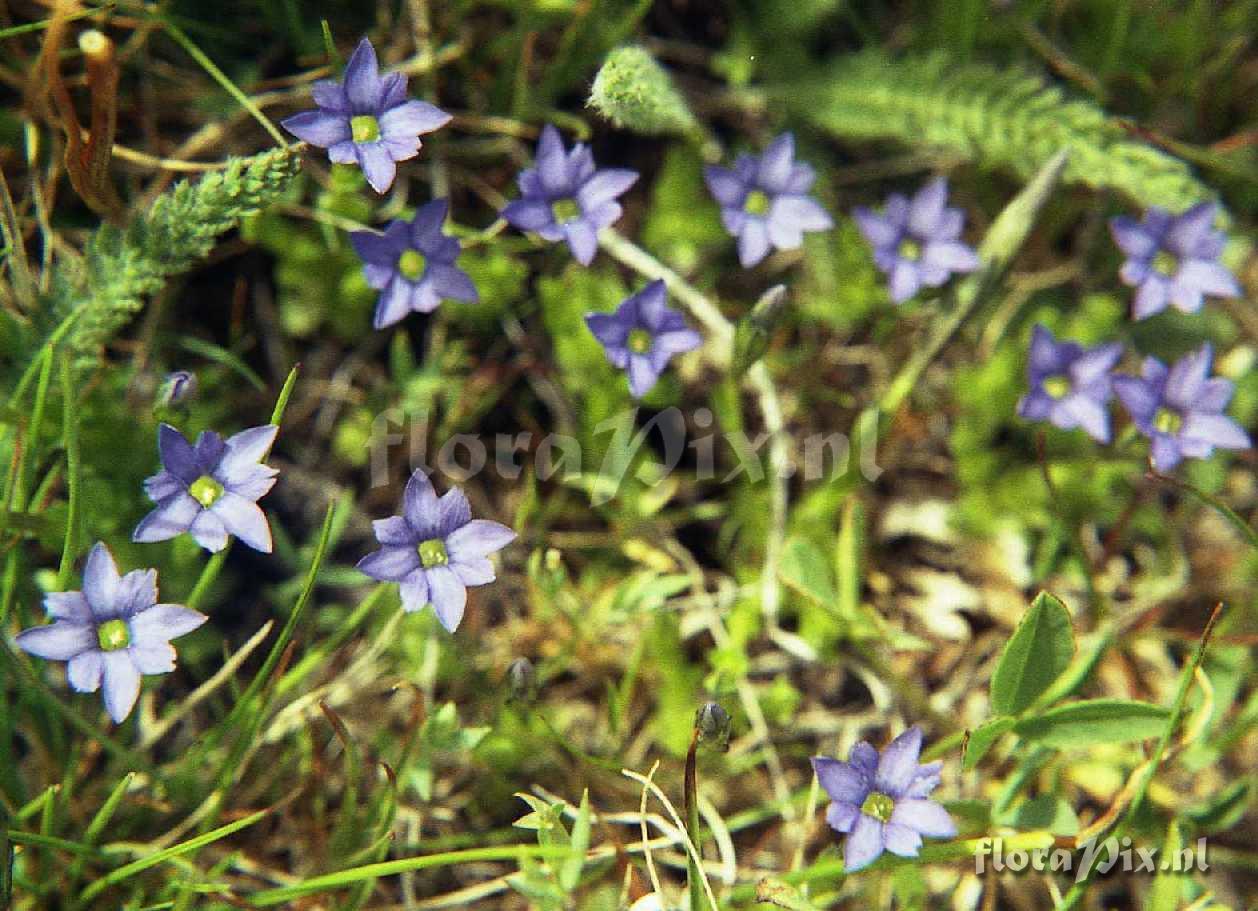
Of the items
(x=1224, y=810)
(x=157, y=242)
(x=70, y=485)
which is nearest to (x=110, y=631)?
(x=70, y=485)

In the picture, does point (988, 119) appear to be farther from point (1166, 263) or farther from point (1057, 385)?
point (1057, 385)

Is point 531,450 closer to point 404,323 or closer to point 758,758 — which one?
point 404,323

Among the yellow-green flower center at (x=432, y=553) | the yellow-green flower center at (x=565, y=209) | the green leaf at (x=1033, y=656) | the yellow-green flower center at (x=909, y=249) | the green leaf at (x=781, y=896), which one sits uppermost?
the yellow-green flower center at (x=565, y=209)

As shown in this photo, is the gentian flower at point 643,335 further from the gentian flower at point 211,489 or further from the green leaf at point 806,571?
the gentian flower at point 211,489

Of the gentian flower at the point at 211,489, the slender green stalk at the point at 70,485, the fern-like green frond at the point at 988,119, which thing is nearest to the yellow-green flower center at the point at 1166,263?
the fern-like green frond at the point at 988,119

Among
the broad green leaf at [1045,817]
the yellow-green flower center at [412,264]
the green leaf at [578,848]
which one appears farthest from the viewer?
the yellow-green flower center at [412,264]

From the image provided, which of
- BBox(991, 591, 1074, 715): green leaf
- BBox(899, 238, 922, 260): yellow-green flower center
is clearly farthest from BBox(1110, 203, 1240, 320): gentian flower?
BBox(991, 591, 1074, 715): green leaf

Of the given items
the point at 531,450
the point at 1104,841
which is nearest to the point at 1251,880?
the point at 1104,841

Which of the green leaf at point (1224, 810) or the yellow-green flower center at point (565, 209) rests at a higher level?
the yellow-green flower center at point (565, 209)
